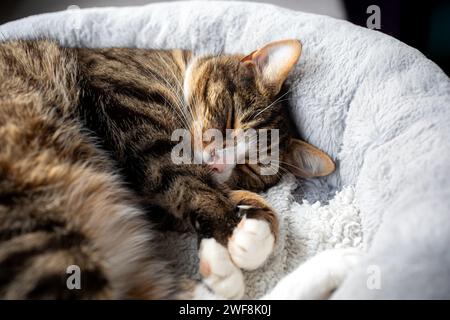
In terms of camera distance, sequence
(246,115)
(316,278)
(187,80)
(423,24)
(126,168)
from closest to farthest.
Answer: (316,278) → (126,168) → (246,115) → (187,80) → (423,24)

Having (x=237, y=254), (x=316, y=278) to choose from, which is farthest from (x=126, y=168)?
(x=316, y=278)

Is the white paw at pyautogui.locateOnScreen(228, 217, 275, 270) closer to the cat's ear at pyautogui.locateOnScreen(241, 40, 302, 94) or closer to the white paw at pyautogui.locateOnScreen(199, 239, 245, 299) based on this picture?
the white paw at pyautogui.locateOnScreen(199, 239, 245, 299)

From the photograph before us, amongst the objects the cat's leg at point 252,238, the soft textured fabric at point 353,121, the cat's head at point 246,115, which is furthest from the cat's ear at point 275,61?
the cat's leg at point 252,238

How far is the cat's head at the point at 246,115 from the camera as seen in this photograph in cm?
131

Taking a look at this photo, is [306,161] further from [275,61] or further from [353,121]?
[275,61]

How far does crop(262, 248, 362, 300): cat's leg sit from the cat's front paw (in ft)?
0.28

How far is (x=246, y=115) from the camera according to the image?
134 cm

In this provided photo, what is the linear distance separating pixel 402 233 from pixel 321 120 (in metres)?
0.59

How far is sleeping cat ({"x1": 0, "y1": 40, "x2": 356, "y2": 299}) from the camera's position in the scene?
901 mm

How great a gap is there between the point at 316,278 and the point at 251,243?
0.17m

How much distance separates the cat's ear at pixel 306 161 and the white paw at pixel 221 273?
45 cm

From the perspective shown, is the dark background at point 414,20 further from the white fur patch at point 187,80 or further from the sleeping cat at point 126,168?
the white fur patch at point 187,80
